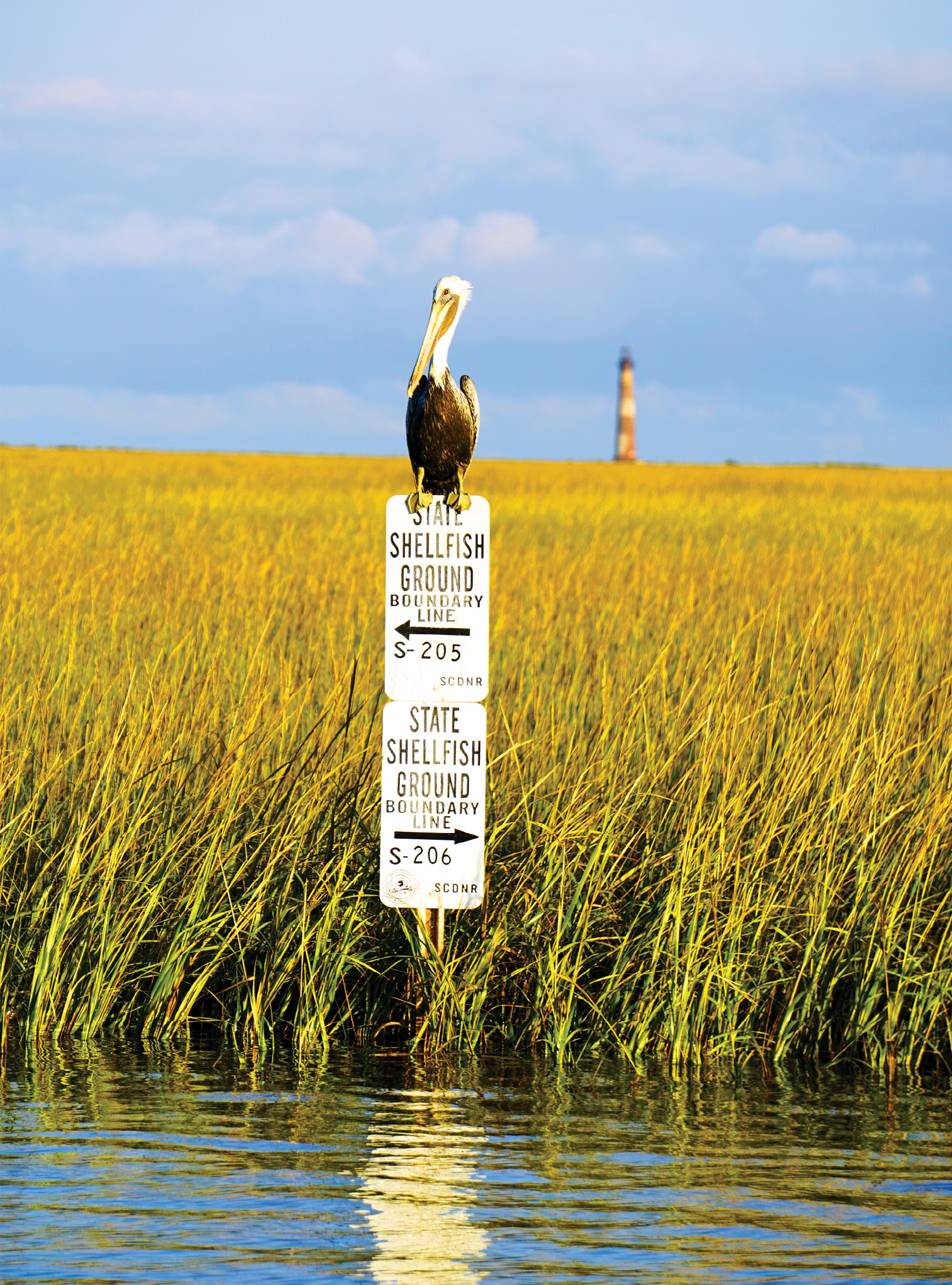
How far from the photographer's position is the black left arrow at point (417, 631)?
4160 millimetres

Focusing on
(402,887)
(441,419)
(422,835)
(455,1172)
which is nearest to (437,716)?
(422,835)

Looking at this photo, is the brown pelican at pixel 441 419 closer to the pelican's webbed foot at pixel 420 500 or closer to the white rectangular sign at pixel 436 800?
the pelican's webbed foot at pixel 420 500

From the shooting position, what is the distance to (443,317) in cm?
412

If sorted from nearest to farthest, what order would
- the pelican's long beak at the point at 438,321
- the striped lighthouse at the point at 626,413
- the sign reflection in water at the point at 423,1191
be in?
the sign reflection in water at the point at 423,1191 < the pelican's long beak at the point at 438,321 < the striped lighthouse at the point at 626,413

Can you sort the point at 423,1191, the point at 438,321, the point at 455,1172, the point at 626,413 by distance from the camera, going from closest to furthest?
the point at 423,1191 < the point at 455,1172 < the point at 438,321 < the point at 626,413

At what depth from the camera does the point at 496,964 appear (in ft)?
14.1

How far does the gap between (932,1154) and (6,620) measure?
5.43 metres

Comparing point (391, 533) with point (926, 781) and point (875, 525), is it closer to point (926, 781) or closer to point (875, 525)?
point (926, 781)

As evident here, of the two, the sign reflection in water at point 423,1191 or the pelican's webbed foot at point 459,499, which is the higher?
the pelican's webbed foot at point 459,499

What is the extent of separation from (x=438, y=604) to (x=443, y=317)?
0.89 m

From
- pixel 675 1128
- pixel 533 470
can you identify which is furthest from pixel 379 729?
pixel 533 470

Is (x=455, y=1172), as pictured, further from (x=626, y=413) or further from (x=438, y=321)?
(x=626, y=413)

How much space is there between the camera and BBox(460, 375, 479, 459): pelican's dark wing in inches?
167

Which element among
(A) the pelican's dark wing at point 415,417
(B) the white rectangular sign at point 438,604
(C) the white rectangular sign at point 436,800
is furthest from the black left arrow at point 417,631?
(A) the pelican's dark wing at point 415,417
